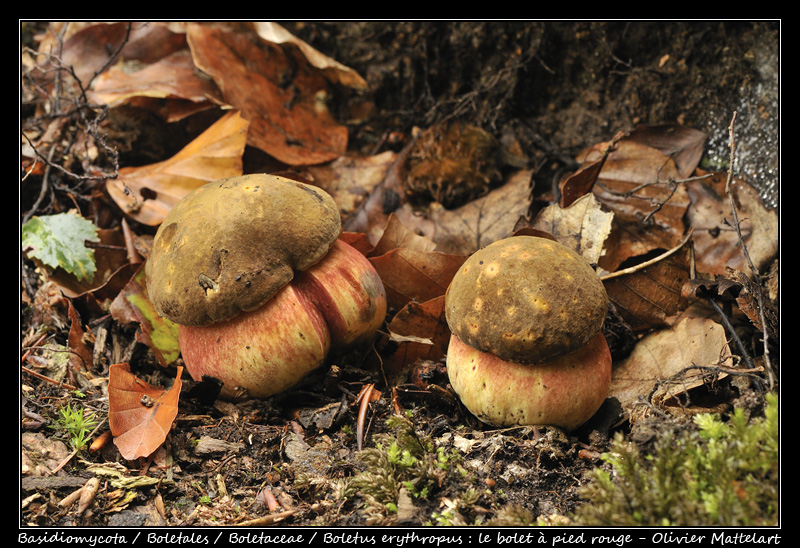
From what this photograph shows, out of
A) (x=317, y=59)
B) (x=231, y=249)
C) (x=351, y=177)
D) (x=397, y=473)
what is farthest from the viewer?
(x=317, y=59)

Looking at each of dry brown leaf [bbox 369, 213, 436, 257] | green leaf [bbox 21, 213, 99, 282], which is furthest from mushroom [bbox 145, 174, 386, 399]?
green leaf [bbox 21, 213, 99, 282]

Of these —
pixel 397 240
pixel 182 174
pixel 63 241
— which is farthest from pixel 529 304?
pixel 63 241

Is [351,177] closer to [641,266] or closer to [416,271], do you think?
[416,271]

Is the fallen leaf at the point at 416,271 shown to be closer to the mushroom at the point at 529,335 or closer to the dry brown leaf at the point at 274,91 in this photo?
the mushroom at the point at 529,335

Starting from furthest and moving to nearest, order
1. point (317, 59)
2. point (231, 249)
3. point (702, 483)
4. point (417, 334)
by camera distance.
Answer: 1. point (317, 59)
2. point (417, 334)
3. point (231, 249)
4. point (702, 483)

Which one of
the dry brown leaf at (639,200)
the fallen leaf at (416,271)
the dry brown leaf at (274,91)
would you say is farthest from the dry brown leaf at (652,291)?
the dry brown leaf at (274,91)

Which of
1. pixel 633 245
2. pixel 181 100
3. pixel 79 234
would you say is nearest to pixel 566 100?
pixel 633 245
